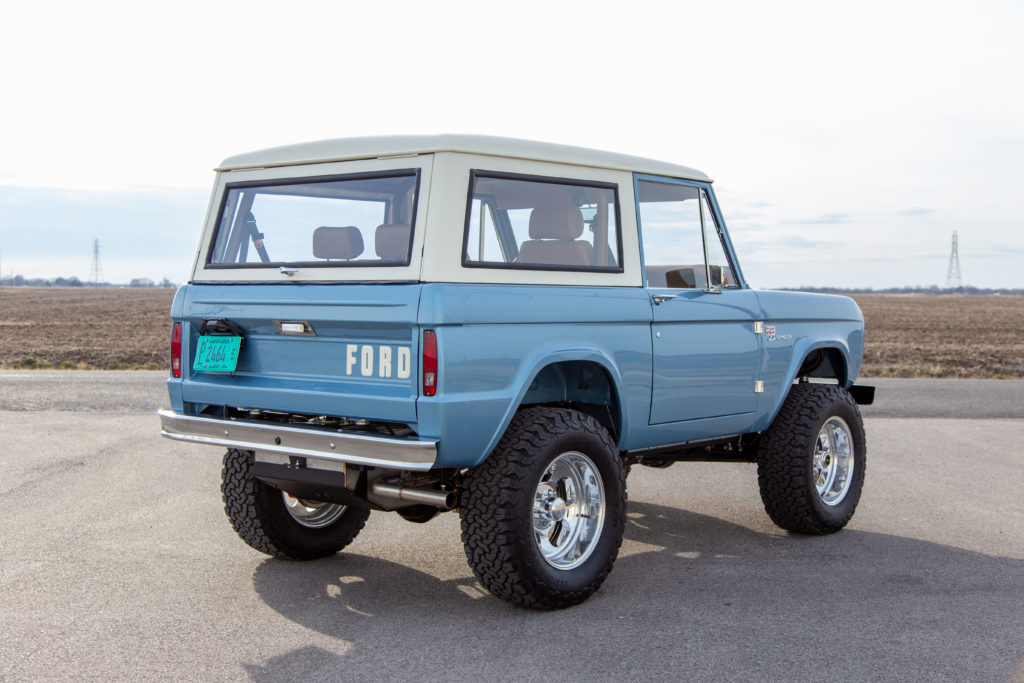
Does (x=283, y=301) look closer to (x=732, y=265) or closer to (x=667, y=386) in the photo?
(x=667, y=386)

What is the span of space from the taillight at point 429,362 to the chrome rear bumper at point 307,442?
0.72ft

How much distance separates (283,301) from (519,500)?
1.42 m

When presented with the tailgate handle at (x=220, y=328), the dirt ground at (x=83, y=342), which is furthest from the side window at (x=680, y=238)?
the dirt ground at (x=83, y=342)

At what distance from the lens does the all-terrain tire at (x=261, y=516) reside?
5.28 metres

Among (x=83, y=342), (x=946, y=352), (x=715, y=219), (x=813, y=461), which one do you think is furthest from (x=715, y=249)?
(x=83, y=342)

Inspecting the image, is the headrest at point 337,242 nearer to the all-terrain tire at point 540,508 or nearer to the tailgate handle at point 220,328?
the tailgate handle at point 220,328

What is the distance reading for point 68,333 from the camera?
30594 millimetres

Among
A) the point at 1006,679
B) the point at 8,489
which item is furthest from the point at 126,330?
the point at 1006,679

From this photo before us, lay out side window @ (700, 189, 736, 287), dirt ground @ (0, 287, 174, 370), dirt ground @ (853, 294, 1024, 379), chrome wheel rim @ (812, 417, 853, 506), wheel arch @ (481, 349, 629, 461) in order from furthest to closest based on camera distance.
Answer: dirt ground @ (0, 287, 174, 370) → dirt ground @ (853, 294, 1024, 379) → chrome wheel rim @ (812, 417, 853, 506) → side window @ (700, 189, 736, 287) → wheel arch @ (481, 349, 629, 461)

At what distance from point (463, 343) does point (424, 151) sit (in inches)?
36.4

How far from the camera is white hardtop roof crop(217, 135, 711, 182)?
4508 millimetres

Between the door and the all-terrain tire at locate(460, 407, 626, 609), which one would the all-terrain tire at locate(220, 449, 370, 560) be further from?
the door

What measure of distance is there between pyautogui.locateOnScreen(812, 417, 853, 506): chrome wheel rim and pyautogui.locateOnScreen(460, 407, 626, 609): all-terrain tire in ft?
7.05

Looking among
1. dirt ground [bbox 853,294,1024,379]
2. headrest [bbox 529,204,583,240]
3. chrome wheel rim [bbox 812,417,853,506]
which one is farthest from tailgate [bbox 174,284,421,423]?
dirt ground [bbox 853,294,1024,379]
